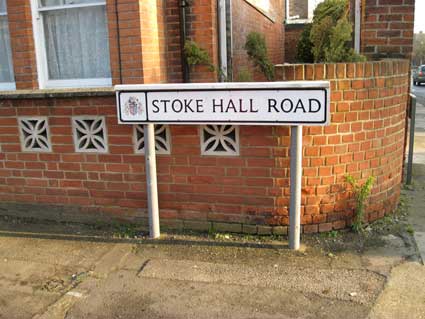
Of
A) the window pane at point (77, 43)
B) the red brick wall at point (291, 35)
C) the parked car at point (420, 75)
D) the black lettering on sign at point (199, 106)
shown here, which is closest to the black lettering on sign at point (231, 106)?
the black lettering on sign at point (199, 106)

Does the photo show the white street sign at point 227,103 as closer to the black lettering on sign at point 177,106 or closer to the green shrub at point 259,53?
the black lettering on sign at point 177,106

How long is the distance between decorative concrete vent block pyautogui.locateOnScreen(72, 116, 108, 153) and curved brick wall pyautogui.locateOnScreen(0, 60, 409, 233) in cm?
6

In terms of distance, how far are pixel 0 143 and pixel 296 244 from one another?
318cm

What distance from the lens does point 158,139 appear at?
4.32 m

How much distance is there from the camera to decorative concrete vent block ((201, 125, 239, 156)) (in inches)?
161

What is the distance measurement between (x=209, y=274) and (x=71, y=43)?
2905 mm

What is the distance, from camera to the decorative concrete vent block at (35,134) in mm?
4617

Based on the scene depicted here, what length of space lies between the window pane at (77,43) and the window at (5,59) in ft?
1.62

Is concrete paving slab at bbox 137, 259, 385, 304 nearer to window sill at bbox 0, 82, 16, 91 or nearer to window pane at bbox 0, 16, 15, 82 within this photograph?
window sill at bbox 0, 82, 16, 91

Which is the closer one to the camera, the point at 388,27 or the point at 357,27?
the point at 388,27

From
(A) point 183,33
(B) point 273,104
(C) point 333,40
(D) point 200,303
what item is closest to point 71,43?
(A) point 183,33

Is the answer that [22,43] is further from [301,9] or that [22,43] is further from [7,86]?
→ [301,9]

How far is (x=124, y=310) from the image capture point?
3146 mm

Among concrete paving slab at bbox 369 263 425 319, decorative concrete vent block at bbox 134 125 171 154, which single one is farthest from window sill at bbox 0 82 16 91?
concrete paving slab at bbox 369 263 425 319
